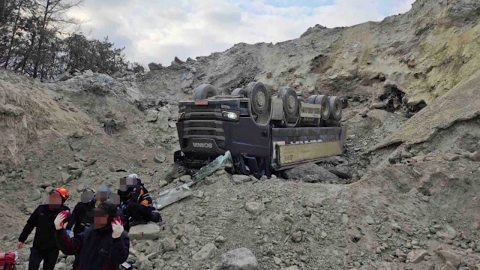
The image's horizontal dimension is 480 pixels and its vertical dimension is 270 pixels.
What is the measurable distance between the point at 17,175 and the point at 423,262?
825 cm

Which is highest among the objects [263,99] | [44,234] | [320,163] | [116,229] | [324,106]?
[263,99]

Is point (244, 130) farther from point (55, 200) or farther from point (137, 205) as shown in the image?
point (55, 200)

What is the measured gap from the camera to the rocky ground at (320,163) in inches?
201

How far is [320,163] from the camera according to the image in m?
10.3

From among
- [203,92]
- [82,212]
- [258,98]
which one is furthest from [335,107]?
[82,212]

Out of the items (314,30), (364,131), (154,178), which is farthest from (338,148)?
(314,30)

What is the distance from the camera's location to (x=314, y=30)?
21438 mm

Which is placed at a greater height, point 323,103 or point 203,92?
point 203,92

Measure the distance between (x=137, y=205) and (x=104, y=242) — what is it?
7.19 feet

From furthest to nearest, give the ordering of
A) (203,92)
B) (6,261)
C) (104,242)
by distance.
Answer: (203,92), (6,261), (104,242)

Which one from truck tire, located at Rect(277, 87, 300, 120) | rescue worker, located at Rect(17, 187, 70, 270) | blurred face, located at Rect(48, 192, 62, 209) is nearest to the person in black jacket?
rescue worker, located at Rect(17, 187, 70, 270)

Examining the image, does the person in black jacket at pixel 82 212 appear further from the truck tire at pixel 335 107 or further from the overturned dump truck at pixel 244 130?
the truck tire at pixel 335 107

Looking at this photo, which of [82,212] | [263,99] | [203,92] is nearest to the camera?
[82,212]

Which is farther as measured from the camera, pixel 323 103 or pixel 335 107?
pixel 335 107
